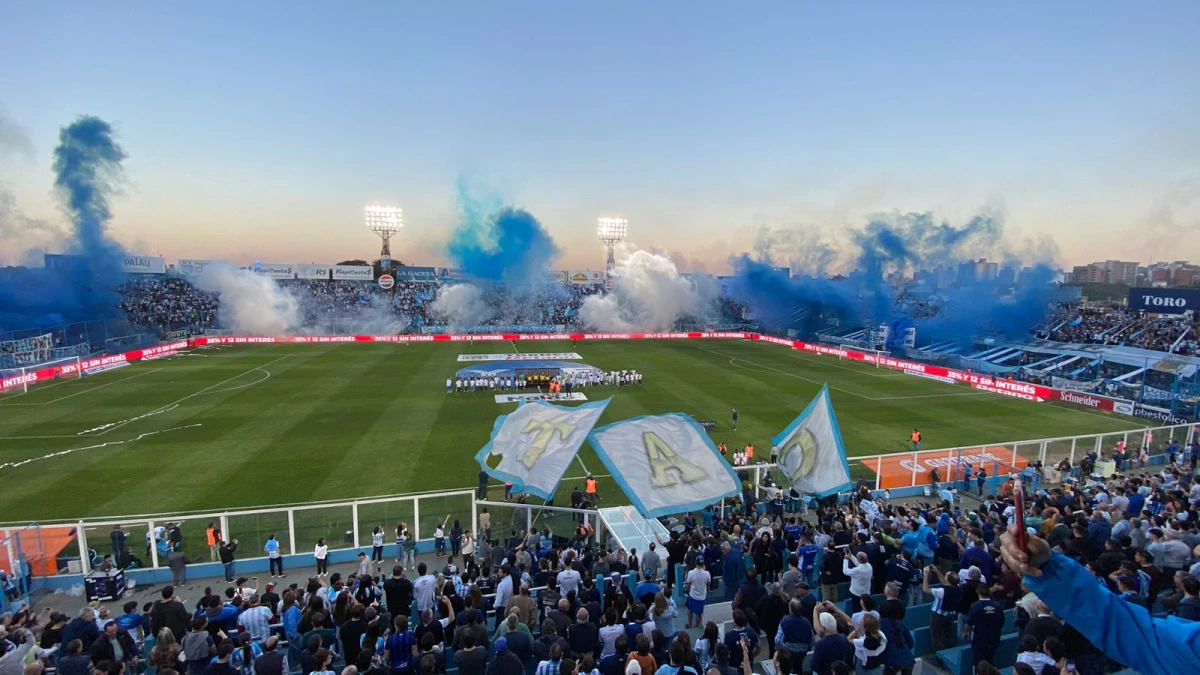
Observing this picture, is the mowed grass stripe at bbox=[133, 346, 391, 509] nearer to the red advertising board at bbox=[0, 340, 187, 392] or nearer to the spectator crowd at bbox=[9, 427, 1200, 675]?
the spectator crowd at bbox=[9, 427, 1200, 675]

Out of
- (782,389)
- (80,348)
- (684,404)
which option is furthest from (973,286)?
(80,348)

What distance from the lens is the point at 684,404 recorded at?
30562 mm

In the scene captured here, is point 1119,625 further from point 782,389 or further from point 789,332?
point 789,332

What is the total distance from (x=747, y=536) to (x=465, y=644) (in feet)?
21.7

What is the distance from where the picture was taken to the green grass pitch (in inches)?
726

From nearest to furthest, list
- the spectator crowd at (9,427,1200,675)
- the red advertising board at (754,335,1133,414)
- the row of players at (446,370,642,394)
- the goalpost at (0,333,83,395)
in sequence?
the spectator crowd at (9,427,1200,675) → the red advertising board at (754,335,1133,414) → the goalpost at (0,333,83,395) → the row of players at (446,370,642,394)

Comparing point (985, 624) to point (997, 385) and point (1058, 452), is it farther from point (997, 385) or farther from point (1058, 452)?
point (997, 385)

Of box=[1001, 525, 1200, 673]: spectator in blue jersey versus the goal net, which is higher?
box=[1001, 525, 1200, 673]: spectator in blue jersey

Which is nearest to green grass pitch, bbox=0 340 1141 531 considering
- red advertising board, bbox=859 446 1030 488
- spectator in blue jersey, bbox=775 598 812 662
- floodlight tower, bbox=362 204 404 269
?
red advertising board, bbox=859 446 1030 488

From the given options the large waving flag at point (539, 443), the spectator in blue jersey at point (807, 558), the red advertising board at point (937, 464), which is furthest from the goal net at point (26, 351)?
the red advertising board at point (937, 464)

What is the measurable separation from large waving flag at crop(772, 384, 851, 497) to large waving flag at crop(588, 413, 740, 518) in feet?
6.82

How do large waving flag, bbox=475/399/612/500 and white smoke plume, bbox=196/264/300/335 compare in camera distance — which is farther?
white smoke plume, bbox=196/264/300/335

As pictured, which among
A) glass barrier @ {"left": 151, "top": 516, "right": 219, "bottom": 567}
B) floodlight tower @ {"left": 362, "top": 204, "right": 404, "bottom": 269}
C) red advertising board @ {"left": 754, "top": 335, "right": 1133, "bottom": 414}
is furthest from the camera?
floodlight tower @ {"left": 362, "top": 204, "right": 404, "bottom": 269}

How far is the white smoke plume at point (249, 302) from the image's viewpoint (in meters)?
57.2
